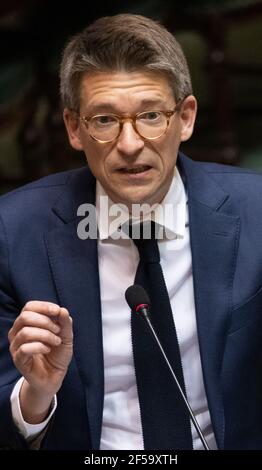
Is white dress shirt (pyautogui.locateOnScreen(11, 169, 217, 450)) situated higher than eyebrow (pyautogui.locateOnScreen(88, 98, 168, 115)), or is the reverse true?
eyebrow (pyautogui.locateOnScreen(88, 98, 168, 115))

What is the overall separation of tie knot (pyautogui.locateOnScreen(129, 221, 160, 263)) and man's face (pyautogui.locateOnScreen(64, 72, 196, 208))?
0.05m

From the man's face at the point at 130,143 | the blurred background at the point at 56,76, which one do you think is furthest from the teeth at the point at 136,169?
the blurred background at the point at 56,76

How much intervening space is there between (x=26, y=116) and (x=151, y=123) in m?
1.60

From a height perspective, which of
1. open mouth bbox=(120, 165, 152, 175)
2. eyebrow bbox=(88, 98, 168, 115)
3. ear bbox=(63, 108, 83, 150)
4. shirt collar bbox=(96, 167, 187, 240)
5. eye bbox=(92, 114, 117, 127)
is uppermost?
eyebrow bbox=(88, 98, 168, 115)

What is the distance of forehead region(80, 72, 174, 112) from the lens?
1515mm

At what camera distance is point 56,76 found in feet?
10.1

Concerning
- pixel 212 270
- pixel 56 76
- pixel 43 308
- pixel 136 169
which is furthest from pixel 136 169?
pixel 56 76

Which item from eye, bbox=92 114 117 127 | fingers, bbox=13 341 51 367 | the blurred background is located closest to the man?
eye, bbox=92 114 117 127

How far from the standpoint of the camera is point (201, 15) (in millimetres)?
3088

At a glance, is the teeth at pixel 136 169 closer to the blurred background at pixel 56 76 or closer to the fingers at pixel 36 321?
→ the fingers at pixel 36 321

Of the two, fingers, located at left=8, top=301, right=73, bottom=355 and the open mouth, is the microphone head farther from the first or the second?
the open mouth

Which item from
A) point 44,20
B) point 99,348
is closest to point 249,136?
point 44,20

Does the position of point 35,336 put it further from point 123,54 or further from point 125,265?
point 123,54

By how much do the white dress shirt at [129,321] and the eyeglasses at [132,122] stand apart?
0.15 m
